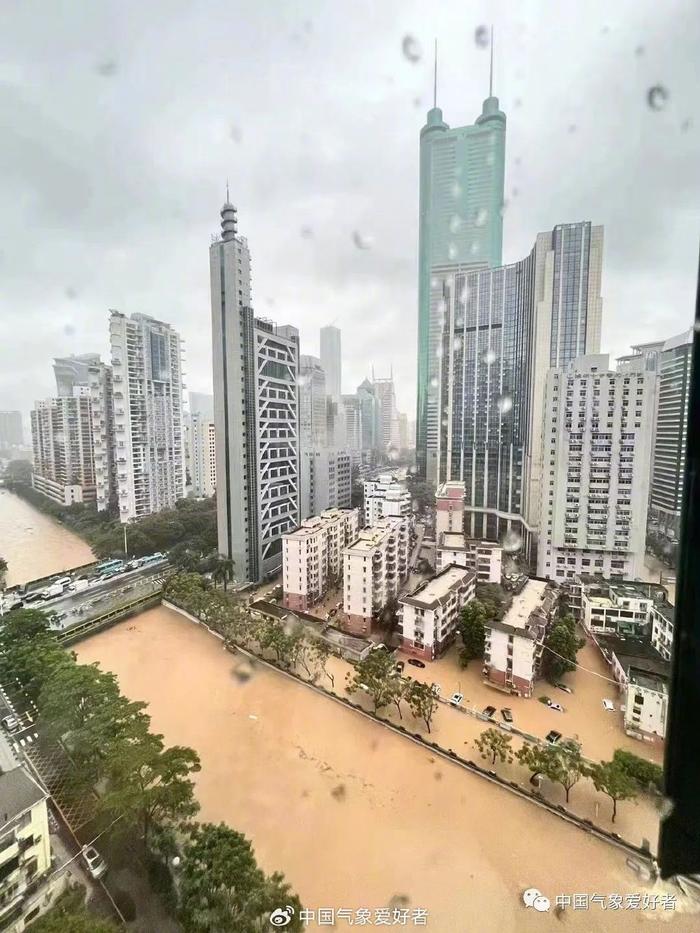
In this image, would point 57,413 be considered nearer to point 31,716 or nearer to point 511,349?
point 31,716

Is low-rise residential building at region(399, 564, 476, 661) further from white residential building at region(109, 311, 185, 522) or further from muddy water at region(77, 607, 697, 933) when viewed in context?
white residential building at region(109, 311, 185, 522)

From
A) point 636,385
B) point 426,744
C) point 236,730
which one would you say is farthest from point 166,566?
point 636,385

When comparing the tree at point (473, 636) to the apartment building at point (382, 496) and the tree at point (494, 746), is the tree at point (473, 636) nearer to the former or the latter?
the tree at point (494, 746)

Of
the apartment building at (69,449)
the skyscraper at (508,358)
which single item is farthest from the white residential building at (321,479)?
the apartment building at (69,449)

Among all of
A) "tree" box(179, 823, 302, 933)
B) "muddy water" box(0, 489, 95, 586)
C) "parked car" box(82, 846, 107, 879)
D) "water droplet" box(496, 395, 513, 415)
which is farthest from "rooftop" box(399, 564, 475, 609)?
"muddy water" box(0, 489, 95, 586)

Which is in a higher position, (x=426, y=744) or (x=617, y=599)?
(x=617, y=599)

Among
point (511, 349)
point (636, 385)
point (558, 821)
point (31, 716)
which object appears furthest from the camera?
point (511, 349)

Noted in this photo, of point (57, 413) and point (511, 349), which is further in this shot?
point (57, 413)

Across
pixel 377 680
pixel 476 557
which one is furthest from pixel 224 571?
pixel 476 557

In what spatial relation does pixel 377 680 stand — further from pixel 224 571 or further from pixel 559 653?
pixel 224 571
